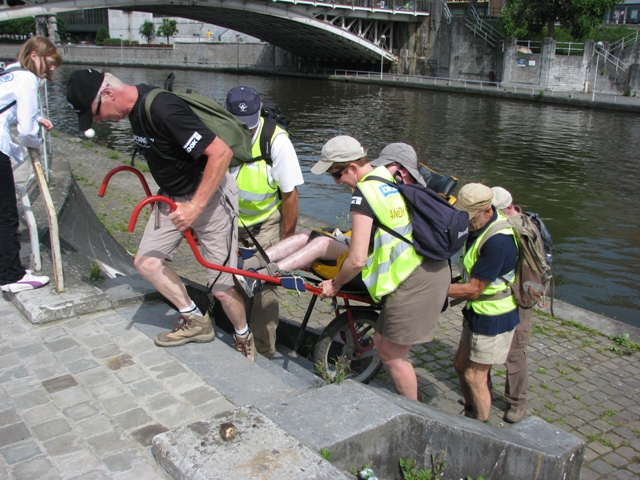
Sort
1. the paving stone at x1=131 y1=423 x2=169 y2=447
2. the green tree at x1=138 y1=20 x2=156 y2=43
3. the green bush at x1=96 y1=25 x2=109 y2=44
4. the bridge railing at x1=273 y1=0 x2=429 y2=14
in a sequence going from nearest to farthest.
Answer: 1. the paving stone at x1=131 y1=423 x2=169 y2=447
2. the bridge railing at x1=273 y1=0 x2=429 y2=14
3. the green tree at x1=138 y1=20 x2=156 y2=43
4. the green bush at x1=96 y1=25 x2=109 y2=44

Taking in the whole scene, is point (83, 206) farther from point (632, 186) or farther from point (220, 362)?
point (632, 186)

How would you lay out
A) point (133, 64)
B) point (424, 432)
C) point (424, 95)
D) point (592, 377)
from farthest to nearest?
point (133, 64) < point (424, 95) < point (592, 377) < point (424, 432)

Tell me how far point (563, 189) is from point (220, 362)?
14.0 metres

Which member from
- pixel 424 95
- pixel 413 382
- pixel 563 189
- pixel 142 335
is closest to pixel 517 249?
pixel 413 382

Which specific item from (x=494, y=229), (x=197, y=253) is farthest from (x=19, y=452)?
(x=494, y=229)

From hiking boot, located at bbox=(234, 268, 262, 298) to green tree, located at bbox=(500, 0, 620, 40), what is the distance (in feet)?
122

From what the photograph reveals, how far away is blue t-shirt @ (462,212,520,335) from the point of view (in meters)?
4.21

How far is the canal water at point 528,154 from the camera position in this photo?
35.8 ft

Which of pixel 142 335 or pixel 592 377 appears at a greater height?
pixel 142 335

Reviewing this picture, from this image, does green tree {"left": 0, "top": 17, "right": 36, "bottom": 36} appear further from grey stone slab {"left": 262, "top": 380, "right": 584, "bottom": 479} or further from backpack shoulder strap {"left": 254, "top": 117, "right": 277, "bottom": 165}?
grey stone slab {"left": 262, "top": 380, "right": 584, "bottom": 479}

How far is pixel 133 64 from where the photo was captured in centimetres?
6962

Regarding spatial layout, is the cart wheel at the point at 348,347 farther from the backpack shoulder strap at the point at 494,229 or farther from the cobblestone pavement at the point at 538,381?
the backpack shoulder strap at the point at 494,229

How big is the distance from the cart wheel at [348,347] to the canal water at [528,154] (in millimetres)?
2422

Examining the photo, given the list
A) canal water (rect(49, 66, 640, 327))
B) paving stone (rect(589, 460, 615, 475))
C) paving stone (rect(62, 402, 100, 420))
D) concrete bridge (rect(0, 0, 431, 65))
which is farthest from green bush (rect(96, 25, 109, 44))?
paving stone (rect(589, 460, 615, 475))
